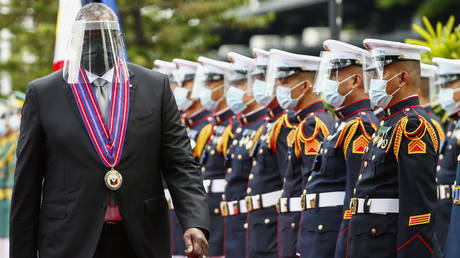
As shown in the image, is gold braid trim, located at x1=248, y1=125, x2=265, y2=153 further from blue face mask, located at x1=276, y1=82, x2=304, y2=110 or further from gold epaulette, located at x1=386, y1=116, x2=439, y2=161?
gold epaulette, located at x1=386, y1=116, x2=439, y2=161

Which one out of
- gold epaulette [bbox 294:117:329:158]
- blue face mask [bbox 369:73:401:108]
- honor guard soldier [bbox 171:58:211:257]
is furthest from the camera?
honor guard soldier [bbox 171:58:211:257]

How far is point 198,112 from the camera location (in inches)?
395

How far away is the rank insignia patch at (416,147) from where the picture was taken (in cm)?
556

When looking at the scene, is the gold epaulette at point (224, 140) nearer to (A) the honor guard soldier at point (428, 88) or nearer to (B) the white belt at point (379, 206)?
(A) the honor guard soldier at point (428, 88)

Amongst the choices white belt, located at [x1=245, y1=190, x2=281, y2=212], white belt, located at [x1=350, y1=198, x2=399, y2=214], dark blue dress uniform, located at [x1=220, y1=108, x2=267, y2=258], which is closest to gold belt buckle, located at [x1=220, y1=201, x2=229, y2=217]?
dark blue dress uniform, located at [x1=220, y1=108, x2=267, y2=258]

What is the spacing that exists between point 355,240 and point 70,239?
2.05 metres

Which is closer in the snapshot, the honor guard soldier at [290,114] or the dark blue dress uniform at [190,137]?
the honor guard soldier at [290,114]

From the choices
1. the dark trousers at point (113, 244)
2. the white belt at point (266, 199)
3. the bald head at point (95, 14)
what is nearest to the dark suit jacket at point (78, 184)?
the dark trousers at point (113, 244)

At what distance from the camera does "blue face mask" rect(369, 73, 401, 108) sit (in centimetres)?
601

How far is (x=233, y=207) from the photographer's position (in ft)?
27.1

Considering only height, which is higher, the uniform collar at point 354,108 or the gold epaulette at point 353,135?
the uniform collar at point 354,108

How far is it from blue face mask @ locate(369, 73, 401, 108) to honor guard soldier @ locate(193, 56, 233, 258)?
305 cm

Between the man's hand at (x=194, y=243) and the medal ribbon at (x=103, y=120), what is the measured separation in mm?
513

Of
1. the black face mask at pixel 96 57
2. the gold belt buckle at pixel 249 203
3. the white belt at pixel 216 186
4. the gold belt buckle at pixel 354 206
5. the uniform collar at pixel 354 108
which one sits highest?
the black face mask at pixel 96 57
